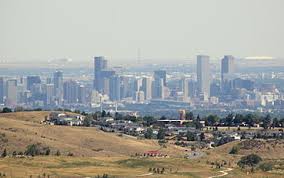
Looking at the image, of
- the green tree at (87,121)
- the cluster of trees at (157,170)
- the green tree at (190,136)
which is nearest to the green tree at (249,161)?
the cluster of trees at (157,170)

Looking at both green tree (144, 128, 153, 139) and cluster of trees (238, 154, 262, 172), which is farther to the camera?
green tree (144, 128, 153, 139)

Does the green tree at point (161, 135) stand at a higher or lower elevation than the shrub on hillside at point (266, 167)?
lower

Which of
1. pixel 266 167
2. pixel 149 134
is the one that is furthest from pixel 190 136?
pixel 266 167

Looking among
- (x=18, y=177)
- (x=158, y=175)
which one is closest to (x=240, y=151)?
(x=158, y=175)

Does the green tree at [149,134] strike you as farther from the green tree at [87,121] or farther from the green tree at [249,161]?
the green tree at [249,161]

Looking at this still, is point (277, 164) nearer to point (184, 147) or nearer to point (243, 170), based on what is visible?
point (243, 170)

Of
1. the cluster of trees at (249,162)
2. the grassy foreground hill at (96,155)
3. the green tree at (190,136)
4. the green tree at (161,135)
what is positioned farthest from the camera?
the green tree at (190,136)

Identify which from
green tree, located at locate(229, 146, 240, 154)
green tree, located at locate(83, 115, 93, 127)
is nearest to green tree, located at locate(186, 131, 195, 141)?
green tree, located at locate(83, 115, 93, 127)

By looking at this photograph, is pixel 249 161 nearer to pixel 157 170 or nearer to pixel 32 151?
pixel 157 170

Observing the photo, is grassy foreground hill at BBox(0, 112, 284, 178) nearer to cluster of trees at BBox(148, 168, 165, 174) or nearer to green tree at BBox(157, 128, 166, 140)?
cluster of trees at BBox(148, 168, 165, 174)
